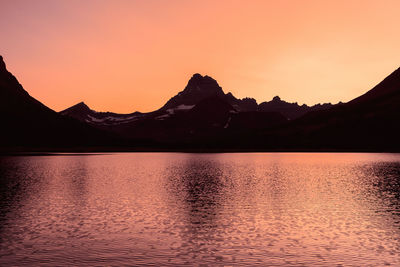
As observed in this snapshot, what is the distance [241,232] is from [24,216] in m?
24.5

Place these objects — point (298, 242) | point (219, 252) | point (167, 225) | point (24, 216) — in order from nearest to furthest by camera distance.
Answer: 1. point (219, 252)
2. point (298, 242)
3. point (167, 225)
4. point (24, 216)

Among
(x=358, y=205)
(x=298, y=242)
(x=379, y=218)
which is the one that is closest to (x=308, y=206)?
(x=358, y=205)

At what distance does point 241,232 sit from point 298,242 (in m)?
5.88

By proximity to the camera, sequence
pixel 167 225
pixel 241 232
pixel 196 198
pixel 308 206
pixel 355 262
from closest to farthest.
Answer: pixel 355 262 < pixel 241 232 < pixel 167 225 < pixel 308 206 < pixel 196 198

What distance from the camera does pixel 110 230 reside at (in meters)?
39.0

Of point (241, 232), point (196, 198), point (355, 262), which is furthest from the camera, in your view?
point (196, 198)

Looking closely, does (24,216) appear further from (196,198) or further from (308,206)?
(308,206)

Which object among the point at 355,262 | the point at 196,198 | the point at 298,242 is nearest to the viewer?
the point at 355,262

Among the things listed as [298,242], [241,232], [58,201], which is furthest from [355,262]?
[58,201]

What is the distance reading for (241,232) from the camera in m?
38.4

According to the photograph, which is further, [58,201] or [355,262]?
[58,201]

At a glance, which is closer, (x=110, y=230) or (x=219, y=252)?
(x=219, y=252)

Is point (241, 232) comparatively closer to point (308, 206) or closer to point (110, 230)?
point (110, 230)

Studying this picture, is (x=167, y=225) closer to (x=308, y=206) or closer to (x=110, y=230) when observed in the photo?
(x=110, y=230)
